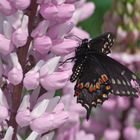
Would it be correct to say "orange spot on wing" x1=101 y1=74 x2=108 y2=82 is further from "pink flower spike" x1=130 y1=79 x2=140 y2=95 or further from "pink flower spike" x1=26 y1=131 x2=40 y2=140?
"pink flower spike" x1=26 y1=131 x2=40 y2=140

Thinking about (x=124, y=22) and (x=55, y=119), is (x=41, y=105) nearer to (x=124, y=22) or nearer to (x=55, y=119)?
(x=55, y=119)

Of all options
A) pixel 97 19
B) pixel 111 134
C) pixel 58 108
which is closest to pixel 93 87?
pixel 58 108

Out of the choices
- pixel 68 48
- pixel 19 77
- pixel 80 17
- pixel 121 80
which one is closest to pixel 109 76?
pixel 121 80

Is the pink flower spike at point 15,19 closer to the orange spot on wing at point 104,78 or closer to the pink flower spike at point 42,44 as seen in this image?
the pink flower spike at point 42,44

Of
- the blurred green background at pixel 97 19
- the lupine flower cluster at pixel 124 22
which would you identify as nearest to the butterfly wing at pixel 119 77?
the lupine flower cluster at pixel 124 22

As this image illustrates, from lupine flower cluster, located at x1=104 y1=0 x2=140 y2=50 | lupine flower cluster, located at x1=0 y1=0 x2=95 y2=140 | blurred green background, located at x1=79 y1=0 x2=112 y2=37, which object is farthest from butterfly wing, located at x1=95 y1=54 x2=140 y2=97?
blurred green background, located at x1=79 y1=0 x2=112 y2=37

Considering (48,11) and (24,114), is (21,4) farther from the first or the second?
(24,114)
